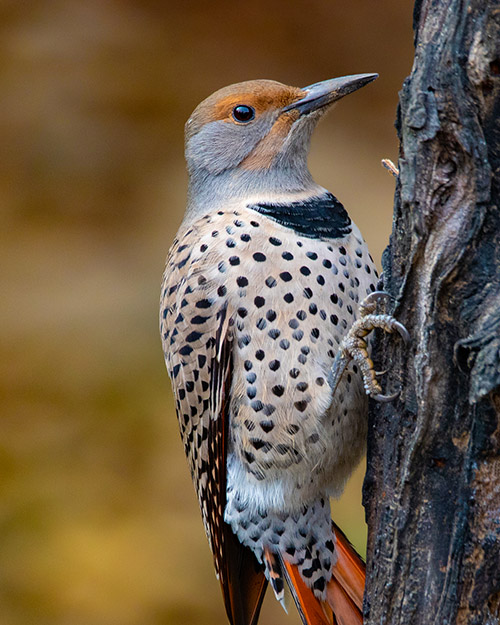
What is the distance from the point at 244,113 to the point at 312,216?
484mm

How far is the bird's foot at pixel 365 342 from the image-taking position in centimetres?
178

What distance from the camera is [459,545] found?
1695mm

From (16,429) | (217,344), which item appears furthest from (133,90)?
(217,344)

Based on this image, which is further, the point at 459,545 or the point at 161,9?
the point at 161,9

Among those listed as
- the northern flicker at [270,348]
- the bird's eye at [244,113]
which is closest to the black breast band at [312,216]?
the northern flicker at [270,348]

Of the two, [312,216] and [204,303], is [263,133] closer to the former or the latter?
[312,216]

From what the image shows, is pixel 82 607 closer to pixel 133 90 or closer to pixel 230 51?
pixel 133 90

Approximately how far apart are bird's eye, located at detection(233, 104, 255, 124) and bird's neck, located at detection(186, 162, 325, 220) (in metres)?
0.16

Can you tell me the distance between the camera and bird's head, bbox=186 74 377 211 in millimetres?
2559

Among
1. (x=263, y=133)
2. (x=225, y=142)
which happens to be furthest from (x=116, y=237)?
(x=263, y=133)

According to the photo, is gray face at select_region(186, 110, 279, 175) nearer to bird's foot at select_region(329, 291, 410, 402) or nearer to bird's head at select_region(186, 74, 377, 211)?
bird's head at select_region(186, 74, 377, 211)

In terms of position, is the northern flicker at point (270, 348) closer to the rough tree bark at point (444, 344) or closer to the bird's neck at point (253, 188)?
the bird's neck at point (253, 188)

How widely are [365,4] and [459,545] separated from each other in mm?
3629

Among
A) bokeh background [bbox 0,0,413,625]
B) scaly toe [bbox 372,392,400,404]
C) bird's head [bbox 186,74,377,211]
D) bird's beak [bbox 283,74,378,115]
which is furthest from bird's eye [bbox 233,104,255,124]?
bokeh background [bbox 0,0,413,625]
